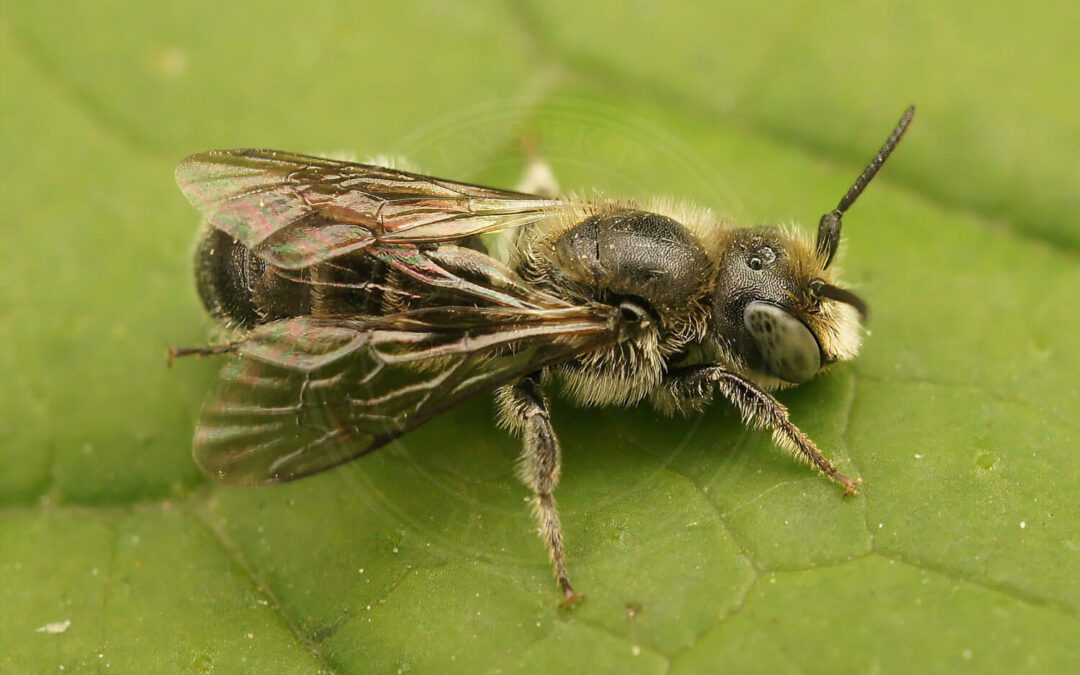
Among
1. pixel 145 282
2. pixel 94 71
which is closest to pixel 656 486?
pixel 145 282

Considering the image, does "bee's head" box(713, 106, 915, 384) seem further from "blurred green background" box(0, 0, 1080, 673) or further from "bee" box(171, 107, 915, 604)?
"blurred green background" box(0, 0, 1080, 673)

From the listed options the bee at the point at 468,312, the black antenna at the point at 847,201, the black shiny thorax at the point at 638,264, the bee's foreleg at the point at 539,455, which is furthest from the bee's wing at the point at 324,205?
the black antenna at the point at 847,201

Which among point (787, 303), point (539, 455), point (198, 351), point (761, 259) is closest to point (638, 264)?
point (761, 259)

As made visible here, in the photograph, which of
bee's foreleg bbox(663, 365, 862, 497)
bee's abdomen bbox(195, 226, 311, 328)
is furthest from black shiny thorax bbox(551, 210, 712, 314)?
bee's abdomen bbox(195, 226, 311, 328)

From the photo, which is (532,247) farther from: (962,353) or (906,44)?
(906,44)

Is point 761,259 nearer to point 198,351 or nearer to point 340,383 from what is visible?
point 340,383

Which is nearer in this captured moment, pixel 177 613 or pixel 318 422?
pixel 318 422
